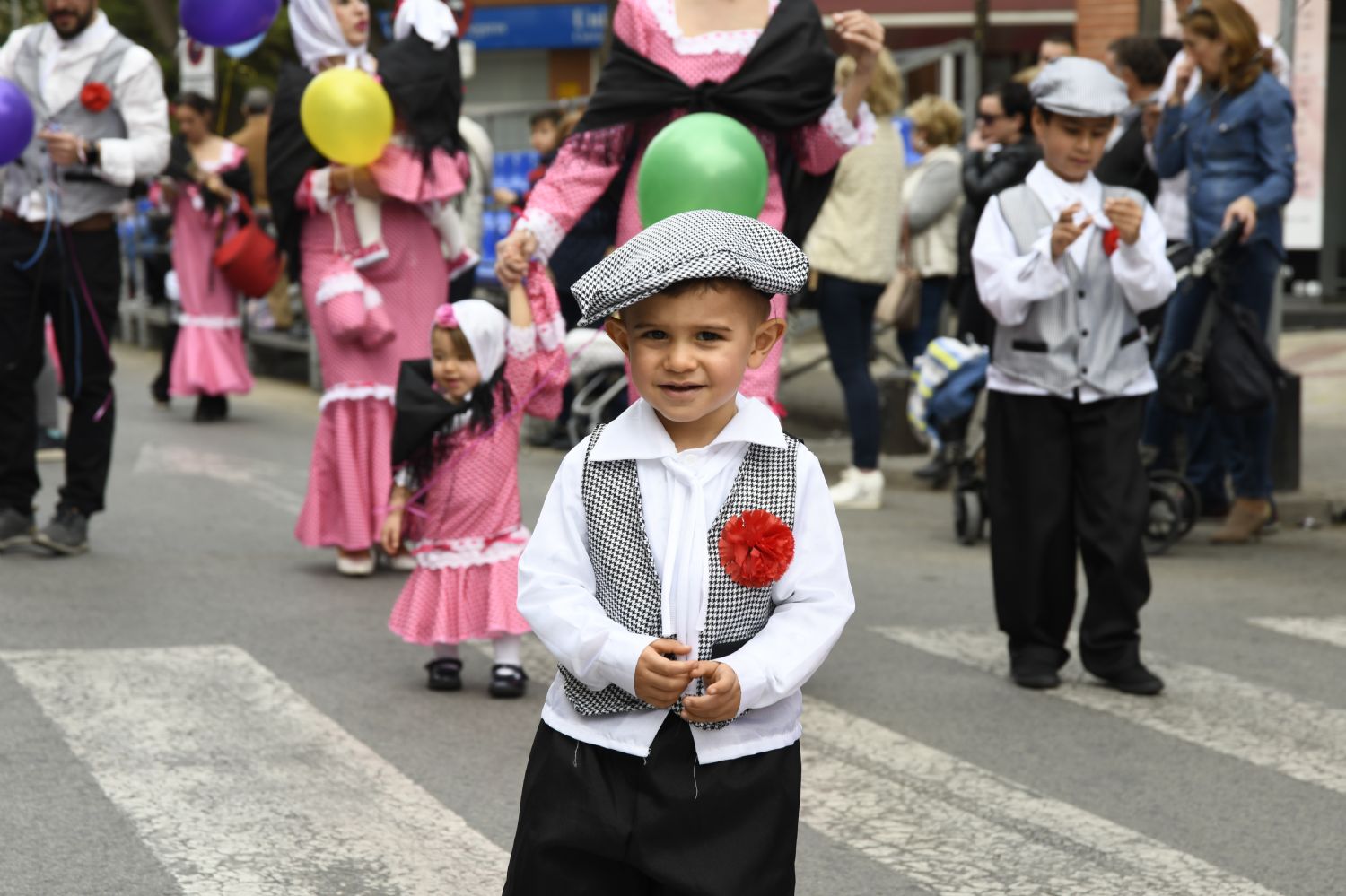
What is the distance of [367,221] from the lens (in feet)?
27.2

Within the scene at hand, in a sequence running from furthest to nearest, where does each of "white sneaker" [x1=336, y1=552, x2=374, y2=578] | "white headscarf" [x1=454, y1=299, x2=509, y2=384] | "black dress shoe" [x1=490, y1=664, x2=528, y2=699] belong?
"white sneaker" [x1=336, y1=552, x2=374, y2=578] < "white headscarf" [x1=454, y1=299, x2=509, y2=384] < "black dress shoe" [x1=490, y1=664, x2=528, y2=699]

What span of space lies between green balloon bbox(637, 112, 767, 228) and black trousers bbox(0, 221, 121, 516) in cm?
367

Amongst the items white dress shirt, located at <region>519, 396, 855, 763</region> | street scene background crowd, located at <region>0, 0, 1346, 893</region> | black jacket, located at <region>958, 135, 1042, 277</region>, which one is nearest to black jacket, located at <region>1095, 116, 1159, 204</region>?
Result: street scene background crowd, located at <region>0, 0, 1346, 893</region>

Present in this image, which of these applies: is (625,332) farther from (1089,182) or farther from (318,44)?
→ (318,44)

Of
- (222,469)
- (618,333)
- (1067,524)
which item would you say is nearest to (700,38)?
(1067,524)

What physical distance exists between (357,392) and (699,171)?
11.7 ft

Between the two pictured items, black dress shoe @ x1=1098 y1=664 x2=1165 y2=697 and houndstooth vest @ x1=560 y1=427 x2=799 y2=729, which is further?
black dress shoe @ x1=1098 y1=664 x2=1165 y2=697

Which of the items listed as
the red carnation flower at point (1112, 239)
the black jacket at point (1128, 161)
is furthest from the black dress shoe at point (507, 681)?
the black jacket at point (1128, 161)

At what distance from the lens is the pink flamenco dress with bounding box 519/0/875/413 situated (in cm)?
594

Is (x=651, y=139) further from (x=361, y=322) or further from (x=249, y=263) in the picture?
(x=249, y=263)

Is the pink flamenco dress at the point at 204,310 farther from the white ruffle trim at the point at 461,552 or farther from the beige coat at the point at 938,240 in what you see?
the white ruffle trim at the point at 461,552

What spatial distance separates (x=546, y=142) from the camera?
13.6 m

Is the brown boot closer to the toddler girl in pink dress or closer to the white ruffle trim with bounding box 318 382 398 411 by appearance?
the white ruffle trim with bounding box 318 382 398 411

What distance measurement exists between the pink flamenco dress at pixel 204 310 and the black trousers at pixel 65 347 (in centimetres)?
536
